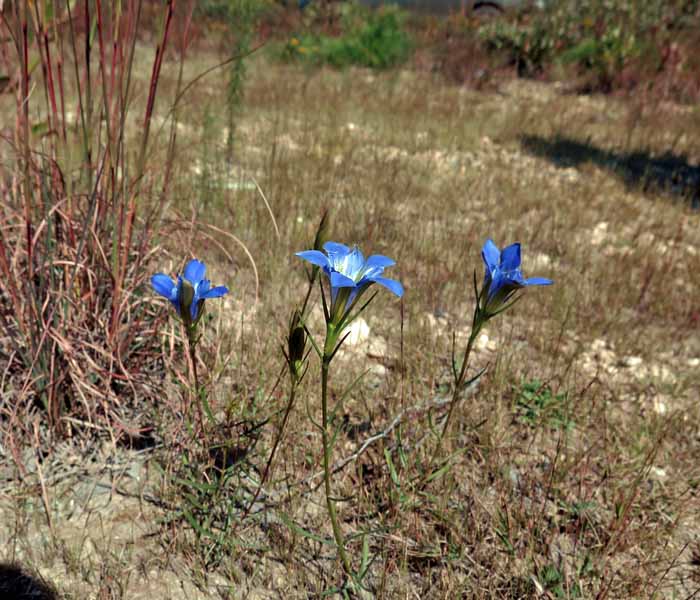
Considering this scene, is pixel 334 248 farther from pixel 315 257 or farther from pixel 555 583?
pixel 555 583

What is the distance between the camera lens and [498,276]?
124 cm

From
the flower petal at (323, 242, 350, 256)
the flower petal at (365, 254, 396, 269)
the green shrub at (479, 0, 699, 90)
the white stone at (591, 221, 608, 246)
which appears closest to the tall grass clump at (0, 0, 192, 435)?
the flower petal at (323, 242, 350, 256)

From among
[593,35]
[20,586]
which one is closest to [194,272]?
[20,586]

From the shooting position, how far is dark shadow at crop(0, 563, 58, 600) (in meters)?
1.38

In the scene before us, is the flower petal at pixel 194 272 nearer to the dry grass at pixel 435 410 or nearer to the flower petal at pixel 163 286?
the flower petal at pixel 163 286

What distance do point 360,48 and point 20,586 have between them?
26.3 ft

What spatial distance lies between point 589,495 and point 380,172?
9.30 ft

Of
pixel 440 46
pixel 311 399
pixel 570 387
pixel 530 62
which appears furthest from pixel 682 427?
pixel 440 46

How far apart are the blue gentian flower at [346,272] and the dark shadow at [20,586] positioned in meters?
0.99

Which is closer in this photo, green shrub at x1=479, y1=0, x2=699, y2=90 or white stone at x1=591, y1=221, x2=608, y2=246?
white stone at x1=591, y1=221, x2=608, y2=246

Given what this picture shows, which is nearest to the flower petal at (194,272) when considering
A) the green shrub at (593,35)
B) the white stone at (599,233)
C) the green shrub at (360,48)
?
the white stone at (599,233)

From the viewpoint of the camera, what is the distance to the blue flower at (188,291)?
1.17 meters

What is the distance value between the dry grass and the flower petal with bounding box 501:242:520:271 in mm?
289

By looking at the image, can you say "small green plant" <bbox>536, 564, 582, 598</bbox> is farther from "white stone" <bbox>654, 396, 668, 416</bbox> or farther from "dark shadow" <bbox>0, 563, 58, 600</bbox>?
"dark shadow" <bbox>0, 563, 58, 600</bbox>
